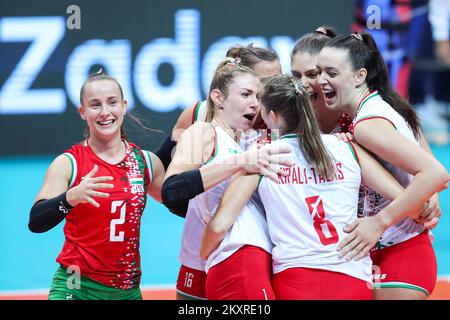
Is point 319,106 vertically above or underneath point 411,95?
underneath

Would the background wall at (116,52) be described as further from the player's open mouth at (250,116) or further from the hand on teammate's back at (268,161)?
the hand on teammate's back at (268,161)

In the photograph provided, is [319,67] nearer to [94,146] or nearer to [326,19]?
[94,146]

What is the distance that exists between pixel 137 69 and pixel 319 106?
7.01 meters

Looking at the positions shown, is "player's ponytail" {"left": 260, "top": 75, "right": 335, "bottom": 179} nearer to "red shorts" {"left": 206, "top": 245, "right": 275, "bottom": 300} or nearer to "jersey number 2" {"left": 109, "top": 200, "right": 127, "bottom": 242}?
"red shorts" {"left": 206, "top": 245, "right": 275, "bottom": 300}

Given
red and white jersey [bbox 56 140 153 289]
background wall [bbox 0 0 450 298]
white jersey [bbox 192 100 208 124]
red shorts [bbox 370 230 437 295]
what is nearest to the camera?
red shorts [bbox 370 230 437 295]

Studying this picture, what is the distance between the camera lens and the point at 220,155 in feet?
12.7

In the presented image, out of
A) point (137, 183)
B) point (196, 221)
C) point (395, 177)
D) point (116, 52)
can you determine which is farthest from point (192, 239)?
point (116, 52)

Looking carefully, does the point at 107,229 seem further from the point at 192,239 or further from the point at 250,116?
the point at 250,116

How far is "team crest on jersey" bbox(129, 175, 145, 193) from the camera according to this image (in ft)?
13.9

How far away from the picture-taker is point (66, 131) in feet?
38.3

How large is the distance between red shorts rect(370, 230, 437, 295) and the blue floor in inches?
122

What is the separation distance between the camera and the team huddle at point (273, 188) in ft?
11.6

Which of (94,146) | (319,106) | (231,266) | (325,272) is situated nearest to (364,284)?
(325,272)

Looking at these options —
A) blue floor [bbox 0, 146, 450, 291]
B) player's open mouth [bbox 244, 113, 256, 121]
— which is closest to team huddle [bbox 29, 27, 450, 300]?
player's open mouth [bbox 244, 113, 256, 121]
